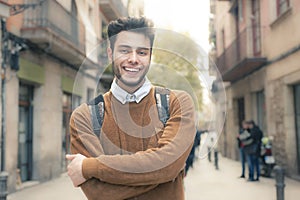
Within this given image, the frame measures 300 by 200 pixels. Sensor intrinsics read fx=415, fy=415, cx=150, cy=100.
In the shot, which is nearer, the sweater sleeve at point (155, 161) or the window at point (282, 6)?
the sweater sleeve at point (155, 161)

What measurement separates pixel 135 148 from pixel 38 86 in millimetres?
8258

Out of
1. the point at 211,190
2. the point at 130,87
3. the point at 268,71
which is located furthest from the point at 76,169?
the point at 268,71

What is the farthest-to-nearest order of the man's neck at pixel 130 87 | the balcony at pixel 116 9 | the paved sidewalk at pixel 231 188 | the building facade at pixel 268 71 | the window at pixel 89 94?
the building facade at pixel 268 71 < the paved sidewalk at pixel 231 188 < the balcony at pixel 116 9 < the window at pixel 89 94 < the man's neck at pixel 130 87

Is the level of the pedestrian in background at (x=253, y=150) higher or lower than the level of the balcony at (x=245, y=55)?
lower

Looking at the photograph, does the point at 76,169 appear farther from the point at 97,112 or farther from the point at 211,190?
the point at 211,190

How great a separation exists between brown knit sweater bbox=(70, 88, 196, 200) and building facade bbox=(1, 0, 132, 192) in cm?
585

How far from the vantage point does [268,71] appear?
10.7 metres

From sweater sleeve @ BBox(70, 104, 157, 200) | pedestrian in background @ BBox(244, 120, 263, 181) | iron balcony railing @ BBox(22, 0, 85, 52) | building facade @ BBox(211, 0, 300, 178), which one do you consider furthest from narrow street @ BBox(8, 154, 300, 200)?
sweater sleeve @ BBox(70, 104, 157, 200)

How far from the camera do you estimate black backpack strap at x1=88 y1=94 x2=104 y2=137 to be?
135 centimetres

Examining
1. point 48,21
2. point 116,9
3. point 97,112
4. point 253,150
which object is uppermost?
point 48,21

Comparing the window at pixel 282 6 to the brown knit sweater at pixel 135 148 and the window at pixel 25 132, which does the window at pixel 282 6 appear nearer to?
the window at pixel 25 132

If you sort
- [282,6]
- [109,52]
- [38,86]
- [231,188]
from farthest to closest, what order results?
[282,6] → [38,86] → [231,188] → [109,52]

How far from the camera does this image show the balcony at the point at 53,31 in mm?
8305

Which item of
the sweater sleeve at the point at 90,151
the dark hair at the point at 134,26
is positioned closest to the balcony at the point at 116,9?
the dark hair at the point at 134,26
